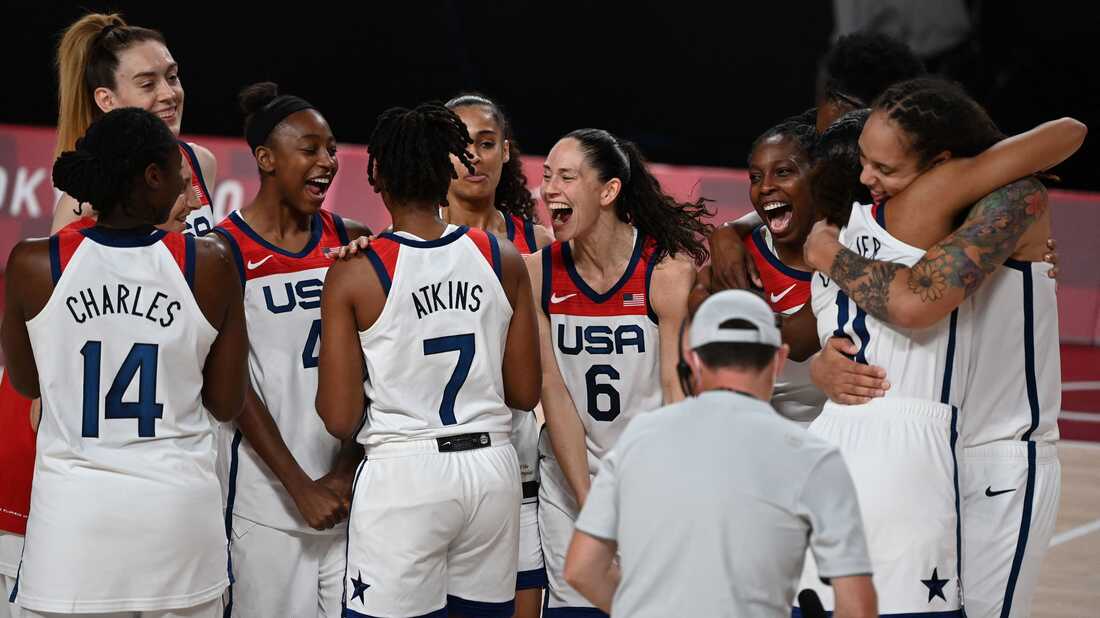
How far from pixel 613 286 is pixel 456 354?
2.74ft

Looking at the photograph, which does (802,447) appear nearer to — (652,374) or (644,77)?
(652,374)

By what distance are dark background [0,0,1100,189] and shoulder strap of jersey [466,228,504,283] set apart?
9.99 metres

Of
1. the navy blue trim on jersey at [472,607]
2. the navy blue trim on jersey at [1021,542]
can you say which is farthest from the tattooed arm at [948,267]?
the navy blue trim on jersey at [472,607]

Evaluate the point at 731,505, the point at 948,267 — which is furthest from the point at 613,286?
the point at 731,505

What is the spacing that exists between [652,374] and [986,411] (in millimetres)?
1179

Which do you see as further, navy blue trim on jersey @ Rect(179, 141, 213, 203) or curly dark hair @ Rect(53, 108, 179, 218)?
navy blue trim on jersey @ Rect(179, 141, 213, 203)

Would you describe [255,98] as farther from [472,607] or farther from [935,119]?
[935,119]

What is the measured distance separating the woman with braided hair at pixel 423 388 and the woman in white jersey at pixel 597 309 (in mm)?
511

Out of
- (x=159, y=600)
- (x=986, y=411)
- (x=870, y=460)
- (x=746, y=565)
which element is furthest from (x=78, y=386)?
(x=986, y=411)

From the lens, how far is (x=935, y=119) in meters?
3.88

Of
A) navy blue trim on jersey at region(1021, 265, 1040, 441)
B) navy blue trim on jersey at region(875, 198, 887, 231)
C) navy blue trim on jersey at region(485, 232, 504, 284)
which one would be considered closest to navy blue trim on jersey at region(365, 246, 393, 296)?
navy blue trim on jersey at region(485, 232, 504, 284)

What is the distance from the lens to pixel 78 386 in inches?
150

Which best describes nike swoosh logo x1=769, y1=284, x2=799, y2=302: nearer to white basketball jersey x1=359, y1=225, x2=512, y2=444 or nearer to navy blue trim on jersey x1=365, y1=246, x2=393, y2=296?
white basketball jersey x1=359, y1=225, x2=512, y2=444

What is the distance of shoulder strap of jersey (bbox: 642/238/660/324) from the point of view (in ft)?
15.8
